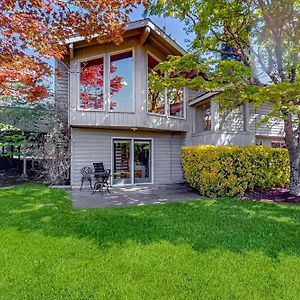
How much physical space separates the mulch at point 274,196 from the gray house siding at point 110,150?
495cm

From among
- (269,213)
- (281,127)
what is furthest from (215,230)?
(281,127)

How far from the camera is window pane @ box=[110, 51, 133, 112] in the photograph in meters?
11.5

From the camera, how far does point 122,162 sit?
41.6ft

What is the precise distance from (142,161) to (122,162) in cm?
110

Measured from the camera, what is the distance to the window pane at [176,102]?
533 inches

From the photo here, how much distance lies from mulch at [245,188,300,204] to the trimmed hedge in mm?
241

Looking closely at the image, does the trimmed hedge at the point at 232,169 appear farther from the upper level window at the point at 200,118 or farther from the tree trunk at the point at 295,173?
the upper level window at the point at 200,118

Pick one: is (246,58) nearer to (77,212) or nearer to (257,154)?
(257,154)

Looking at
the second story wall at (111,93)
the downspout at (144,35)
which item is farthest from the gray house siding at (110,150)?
the downspout at (144,35)

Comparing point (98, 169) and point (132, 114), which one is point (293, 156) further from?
point (98, 169)

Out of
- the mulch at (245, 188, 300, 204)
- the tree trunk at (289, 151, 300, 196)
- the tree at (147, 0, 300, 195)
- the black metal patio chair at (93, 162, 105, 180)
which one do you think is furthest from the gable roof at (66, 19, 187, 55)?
the mulch at (245, 188, 300, 204)

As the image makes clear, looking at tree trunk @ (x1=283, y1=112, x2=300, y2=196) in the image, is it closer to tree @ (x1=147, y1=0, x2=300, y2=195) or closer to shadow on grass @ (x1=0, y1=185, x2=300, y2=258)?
tree @ (x1=147, y1=0, x2=300, y2=195)

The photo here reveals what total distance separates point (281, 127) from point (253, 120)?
2.97m

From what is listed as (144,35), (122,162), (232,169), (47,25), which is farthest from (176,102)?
(47,25)
